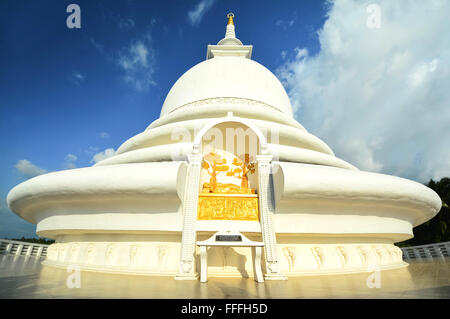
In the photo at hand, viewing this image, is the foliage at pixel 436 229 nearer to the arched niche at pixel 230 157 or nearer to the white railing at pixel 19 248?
the arched niche at pixel 230 157

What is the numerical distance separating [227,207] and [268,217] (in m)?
1.08

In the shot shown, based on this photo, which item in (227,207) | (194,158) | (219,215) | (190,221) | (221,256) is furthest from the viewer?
(194,158)

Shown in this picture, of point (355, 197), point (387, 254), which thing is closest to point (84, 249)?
point (355, 197)

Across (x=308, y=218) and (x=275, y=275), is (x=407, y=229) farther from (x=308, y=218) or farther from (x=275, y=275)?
(x=275, y=275)

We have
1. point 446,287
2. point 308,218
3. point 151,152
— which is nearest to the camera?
point 446,287

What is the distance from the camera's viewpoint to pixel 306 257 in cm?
572

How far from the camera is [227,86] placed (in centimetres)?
1150

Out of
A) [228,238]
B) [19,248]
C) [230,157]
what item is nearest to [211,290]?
[228,238]

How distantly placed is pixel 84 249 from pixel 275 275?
4.92m

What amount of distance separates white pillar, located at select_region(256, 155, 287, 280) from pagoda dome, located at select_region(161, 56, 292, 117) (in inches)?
209

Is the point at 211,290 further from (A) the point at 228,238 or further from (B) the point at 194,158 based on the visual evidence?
(B) the point at 194,158

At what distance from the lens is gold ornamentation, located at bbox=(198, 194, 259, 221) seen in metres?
5.94

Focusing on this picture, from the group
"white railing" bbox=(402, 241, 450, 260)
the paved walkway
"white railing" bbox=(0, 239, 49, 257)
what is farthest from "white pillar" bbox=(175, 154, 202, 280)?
"white railing" bbox=(402, 241, 450, 260)

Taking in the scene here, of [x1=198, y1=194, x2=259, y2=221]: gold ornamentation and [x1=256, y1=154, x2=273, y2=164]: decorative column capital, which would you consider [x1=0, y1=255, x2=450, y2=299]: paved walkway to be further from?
[x1=256, y1=154, x2=273, y2=164]: decorative column capital
